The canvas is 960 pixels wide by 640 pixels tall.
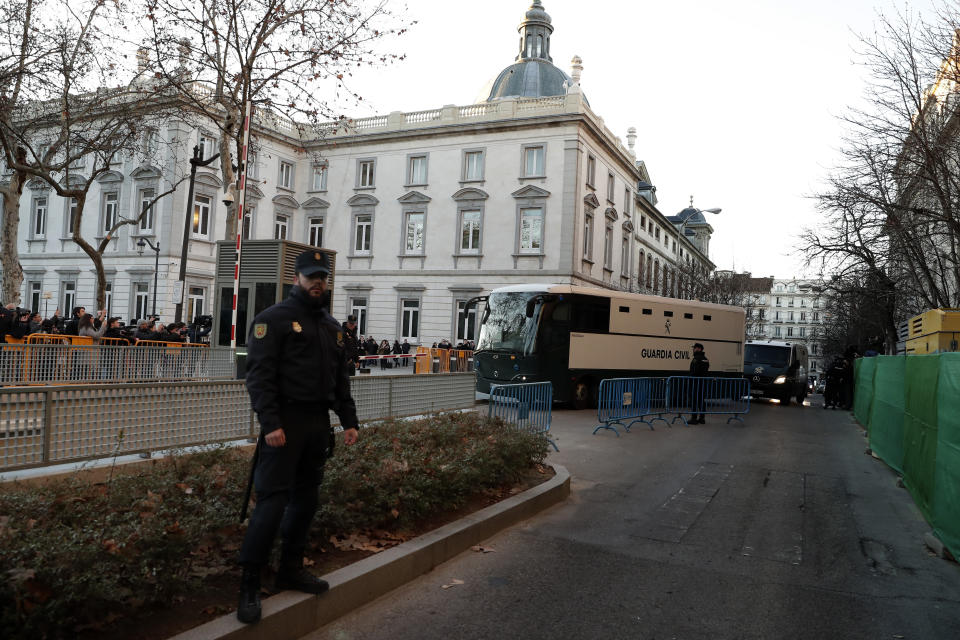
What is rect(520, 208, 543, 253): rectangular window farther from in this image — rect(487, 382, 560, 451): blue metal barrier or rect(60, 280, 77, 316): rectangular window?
rect(487, 382, 560, 451): blue metal barrier

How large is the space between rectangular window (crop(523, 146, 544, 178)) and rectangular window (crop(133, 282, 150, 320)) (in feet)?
66.9

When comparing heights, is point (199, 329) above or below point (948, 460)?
above

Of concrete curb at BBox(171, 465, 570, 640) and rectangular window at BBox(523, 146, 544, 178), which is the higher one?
rectangular window at BBox(523, 146, 544, 178)

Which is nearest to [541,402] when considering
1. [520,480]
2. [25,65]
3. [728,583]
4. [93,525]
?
[520,480]

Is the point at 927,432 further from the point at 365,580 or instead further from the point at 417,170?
the point at 417,170

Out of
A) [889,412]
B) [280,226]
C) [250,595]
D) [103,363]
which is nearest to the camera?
[250,595]

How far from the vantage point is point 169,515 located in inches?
186

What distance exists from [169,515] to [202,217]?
35.7 metres

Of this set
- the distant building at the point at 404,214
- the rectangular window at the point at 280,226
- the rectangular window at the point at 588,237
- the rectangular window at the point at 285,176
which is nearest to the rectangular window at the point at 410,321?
the distant building at the point at 404,214

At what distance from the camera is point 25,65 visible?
17.2 meters

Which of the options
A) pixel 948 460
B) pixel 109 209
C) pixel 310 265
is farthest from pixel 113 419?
pixel 109 209

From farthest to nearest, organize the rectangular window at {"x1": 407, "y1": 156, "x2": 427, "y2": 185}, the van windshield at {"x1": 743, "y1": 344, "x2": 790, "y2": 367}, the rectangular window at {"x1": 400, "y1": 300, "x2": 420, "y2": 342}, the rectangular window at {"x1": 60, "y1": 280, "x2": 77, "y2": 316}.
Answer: the rectangular window at {"x1": 407, "y1": 156, "x2": 427, "y2": 185} < the rectangular window at {"x1": 60, "y1": 280, "x2": 77, "y2": 316} < the rectangular window at {"x1": 400, "y1": 300, "x2": 420, "y2": 342} < the van windshield at {"x1": 743, "y1": 344, "x2": 790, "y2": 367}

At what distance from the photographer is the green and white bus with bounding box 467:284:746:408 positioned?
63.1 feet

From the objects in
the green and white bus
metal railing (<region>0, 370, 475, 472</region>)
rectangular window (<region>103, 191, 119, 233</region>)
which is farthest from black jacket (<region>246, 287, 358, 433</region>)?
rectangular window (<region>103, 191, 119, 233</region>)
